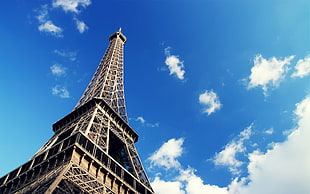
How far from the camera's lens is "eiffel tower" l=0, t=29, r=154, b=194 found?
Answer: 19875mm

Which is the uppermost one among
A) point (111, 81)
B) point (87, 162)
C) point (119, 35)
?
point (119, 35)

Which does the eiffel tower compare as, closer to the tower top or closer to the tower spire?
the tower spire

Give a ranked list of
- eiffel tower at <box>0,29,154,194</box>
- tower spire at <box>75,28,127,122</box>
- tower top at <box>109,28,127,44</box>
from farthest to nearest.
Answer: tower top at <box>109,28,127,44</box> < tower spire at <box>75,28,127,122</box> < eiffel tower at <box>0,29,154,194</box>

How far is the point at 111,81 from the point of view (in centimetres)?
4972

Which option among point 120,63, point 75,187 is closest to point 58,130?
point 75,187

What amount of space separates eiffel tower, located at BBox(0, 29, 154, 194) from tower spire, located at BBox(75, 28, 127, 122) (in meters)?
0.69

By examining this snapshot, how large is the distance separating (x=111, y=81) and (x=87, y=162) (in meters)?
28.6

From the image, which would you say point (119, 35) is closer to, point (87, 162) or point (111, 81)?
point (111, 81)

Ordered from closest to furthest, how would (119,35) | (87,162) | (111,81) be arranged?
(87,162)
(111,81)
(119,35)

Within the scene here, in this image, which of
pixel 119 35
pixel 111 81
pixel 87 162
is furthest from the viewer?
pixel 119 35

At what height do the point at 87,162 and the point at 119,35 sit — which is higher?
the point at 119,35

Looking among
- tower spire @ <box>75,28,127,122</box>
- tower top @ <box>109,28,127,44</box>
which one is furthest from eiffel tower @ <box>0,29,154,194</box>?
tower top @ <box>109,28,127,44</box>

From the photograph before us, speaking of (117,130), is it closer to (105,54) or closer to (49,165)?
(49,165)

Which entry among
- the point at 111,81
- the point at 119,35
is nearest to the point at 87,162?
the point at 111,81
